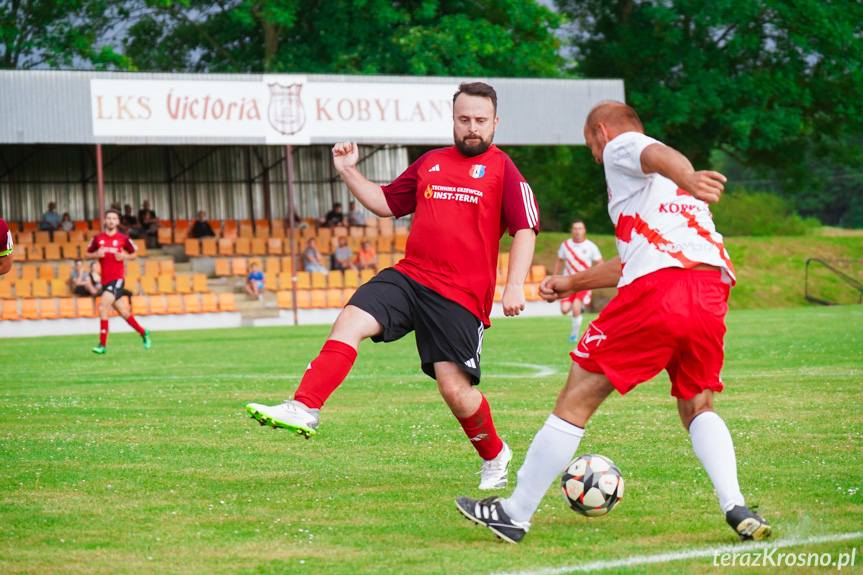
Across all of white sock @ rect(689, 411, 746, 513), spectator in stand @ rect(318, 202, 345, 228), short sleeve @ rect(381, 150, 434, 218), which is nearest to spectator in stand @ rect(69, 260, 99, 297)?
spectator in stand @ rect(318, 202, 345, 228)

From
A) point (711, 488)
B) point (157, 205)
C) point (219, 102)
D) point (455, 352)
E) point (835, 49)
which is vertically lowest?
point (711, 488)

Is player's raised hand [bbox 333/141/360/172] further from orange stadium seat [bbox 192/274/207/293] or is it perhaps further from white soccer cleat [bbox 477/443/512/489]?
orange stadium seat [bbox 192/274/207/293]

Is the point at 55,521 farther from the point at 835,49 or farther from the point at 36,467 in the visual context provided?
the point at 835,49

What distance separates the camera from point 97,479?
5.55 m

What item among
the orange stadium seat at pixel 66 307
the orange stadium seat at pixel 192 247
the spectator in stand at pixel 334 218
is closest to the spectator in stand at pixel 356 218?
the spectator in stand at pixel 334 218

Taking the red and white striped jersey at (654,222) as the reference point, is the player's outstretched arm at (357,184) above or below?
above

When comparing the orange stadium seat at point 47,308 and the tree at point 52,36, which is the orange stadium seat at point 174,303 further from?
the tree at point 52,36

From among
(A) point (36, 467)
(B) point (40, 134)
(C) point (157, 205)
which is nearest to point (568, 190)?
(C) point (157, 205)

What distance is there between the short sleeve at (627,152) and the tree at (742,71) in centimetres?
3565

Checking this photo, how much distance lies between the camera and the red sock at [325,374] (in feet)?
15.7

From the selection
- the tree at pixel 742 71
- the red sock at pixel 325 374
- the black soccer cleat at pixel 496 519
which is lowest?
the black soccer cleat at pixel 496 519

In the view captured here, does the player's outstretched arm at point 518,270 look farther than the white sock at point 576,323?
No

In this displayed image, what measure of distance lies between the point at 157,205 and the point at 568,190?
20011mm

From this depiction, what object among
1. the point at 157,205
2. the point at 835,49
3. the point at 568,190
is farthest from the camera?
the point at 568,190
